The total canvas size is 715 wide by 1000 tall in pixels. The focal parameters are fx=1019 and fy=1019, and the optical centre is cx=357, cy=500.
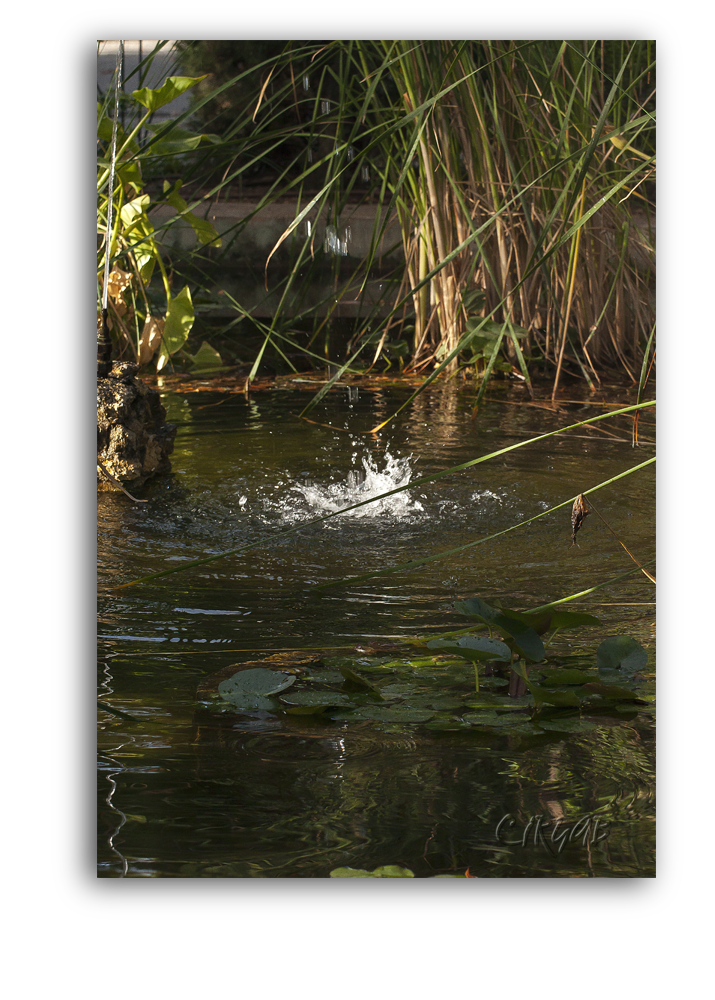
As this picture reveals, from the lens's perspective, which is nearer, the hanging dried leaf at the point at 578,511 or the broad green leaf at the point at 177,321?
the hanging dried leaf at the point at 578,511

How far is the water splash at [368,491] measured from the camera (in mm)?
2500

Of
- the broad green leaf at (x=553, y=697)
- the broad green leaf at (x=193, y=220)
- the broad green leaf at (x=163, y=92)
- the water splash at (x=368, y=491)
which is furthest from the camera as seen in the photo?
the broad green leaf at (x=193, y=220)

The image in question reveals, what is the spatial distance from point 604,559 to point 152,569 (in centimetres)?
91

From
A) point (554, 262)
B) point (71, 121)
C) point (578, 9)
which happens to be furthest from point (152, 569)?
point (554, 262)

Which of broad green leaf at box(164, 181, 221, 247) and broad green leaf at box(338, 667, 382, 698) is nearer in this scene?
Result: broad green leaf at box(338, 667, 382, 698)

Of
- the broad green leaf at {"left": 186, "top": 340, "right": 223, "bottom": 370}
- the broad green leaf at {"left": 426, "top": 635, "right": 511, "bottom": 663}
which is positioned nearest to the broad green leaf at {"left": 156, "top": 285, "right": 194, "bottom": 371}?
the broad green leaf at {"left": 186, "top": 340, "right": 223, "bottom": 370}

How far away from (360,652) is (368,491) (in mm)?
1110

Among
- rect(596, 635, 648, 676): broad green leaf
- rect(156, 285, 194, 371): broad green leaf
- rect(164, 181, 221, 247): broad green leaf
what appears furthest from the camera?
rect(156, 285, 194, 371): broad green leaf

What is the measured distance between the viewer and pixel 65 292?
1146 mm

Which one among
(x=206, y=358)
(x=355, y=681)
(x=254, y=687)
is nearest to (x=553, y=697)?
(x=355, y=681)

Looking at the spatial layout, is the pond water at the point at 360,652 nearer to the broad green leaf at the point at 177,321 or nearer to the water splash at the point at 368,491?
the water splash at the point at 368,491

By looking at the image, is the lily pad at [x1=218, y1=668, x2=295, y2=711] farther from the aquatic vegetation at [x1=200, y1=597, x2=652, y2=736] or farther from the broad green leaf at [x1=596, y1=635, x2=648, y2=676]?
the broad green leaf at [x1=596, y1=635, x2=648, y2=676]

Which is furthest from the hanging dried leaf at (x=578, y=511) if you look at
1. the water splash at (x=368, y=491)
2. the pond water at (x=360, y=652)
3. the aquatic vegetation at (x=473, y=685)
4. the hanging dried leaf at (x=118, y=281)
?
the hanging dried leaf at (x=118, y=281)

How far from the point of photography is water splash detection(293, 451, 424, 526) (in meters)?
2.50
